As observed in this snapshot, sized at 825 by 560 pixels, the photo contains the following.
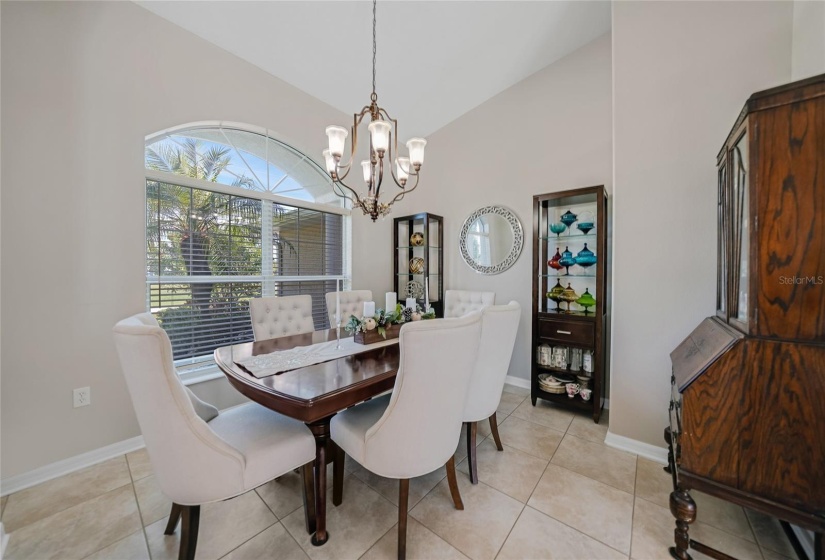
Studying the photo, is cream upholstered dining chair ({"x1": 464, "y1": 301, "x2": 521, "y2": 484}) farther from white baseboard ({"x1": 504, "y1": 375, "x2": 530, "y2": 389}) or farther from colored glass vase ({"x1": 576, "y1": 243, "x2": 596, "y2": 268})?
white baseboard ({"x1": 504, "y1": 375, "x2": 530, "y2": 389})

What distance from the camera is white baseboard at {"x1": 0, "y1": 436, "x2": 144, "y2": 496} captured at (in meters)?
1.71

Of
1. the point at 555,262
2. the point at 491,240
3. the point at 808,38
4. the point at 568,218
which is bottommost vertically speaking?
the point at 555,262

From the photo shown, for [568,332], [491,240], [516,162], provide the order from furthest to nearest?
1. [491,240]
2. [516,162]
3. [568,332]

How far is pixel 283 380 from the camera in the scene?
4.63 feet

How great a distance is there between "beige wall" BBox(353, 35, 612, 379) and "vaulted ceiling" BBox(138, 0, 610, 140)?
0.19 m

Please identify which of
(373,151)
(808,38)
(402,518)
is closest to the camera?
(402,518)

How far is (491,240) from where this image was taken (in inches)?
135

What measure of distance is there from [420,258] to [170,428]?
3.10m

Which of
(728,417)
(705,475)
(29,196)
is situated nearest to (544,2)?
(728,417)

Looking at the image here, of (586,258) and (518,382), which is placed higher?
(586,258)

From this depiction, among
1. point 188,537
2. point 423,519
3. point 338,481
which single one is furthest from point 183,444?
point 423,519

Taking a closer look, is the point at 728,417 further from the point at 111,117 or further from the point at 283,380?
the point at 111,117

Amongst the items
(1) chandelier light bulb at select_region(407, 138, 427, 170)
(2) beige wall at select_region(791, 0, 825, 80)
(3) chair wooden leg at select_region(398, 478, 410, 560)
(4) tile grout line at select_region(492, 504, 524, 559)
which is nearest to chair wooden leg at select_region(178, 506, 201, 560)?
(3) chair wooden leg at select_region(398, 478, 410, 560)

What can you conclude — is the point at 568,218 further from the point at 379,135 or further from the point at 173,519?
the point at 173,519
